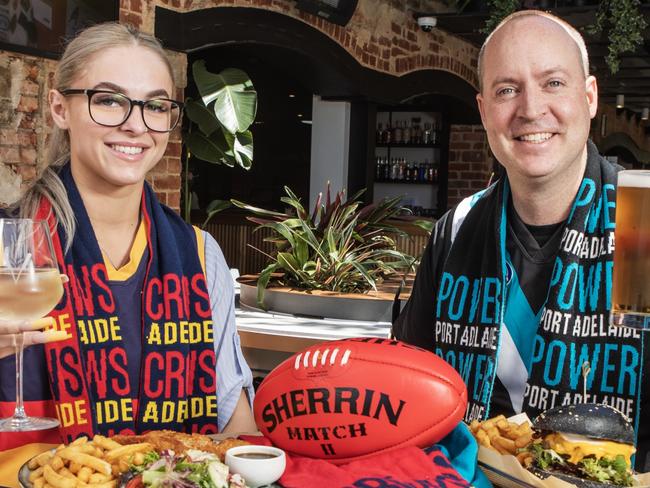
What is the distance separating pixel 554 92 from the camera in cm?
172

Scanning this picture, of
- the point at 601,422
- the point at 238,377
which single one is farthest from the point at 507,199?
the point at 601,422

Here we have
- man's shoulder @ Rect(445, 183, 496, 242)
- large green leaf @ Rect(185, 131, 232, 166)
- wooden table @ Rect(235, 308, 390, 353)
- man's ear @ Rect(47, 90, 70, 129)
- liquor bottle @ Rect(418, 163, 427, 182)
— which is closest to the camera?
man's ear @ Rect(47, 90, 70, 129)

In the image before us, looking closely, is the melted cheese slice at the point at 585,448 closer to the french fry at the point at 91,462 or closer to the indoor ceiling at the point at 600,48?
the french fry at the point at 91,462

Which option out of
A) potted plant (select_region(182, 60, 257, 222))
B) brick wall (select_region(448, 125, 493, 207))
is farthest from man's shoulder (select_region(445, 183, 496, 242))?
brick wall (select_region(448, 125, 493, 207))

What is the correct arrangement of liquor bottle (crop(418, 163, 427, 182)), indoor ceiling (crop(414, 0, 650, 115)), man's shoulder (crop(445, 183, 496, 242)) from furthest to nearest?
liquor bottle (crop(418, 163, 427, 182)), indoor ceiling (crop(414, 0, 650, 115)), man's shoulder (crop(445, 183, 496, 242))

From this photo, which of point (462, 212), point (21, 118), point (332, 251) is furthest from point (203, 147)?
point (462, 212)

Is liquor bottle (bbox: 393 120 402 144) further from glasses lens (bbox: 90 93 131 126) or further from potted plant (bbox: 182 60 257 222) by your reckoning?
glasses lens (bbox: 90 93 131 126)

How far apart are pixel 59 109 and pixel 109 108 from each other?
14cm

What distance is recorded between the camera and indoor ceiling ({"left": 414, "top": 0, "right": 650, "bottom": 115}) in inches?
256

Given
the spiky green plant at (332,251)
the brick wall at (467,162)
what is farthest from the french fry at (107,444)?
the brick wall at (467,162)

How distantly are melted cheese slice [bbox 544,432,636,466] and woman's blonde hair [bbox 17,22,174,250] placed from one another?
101 cm

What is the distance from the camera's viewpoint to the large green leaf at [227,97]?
5.27 metres

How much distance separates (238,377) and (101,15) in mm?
3245

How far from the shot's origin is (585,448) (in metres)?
1.09
